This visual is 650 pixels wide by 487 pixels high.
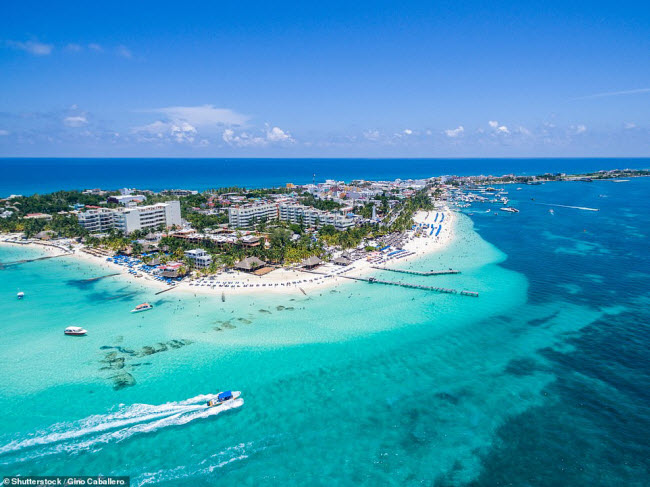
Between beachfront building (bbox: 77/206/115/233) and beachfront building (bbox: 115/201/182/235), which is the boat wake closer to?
Answer: beachfront building (bbox: 115/201/182/235)

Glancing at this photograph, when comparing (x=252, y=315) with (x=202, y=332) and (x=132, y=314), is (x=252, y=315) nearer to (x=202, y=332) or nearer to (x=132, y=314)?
(x=202, y=332)

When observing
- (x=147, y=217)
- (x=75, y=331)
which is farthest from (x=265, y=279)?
(x=147, y=217)

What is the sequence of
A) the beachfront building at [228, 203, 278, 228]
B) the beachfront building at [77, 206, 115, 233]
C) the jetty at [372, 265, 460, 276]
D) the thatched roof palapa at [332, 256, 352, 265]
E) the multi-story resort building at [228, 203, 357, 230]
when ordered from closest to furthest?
the jetty at [372, 265, 460, 276] → the thatched roof palapa at [332, 256, 352, 265] → the beachfront building at [77, 206, 115, 233] → the multi-story resort building at [228, 203, 357, 230] → the beachfront building at [228, 203, 278, 228]

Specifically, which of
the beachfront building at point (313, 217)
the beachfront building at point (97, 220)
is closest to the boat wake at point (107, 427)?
the beachfront building at point (313, 217)

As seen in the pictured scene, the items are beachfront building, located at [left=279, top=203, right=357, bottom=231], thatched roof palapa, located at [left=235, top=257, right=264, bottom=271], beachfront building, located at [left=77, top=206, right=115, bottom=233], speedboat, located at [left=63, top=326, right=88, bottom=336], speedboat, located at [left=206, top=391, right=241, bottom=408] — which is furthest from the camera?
beachfront building, located at [left=279, top=203, right=357, bottom=231]

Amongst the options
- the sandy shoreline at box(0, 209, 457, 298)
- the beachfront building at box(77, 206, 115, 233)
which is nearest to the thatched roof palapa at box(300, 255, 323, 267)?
the sandy shoreline at box(0, 209, 457, 298)

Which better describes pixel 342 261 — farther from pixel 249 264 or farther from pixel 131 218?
pixel 131 218
